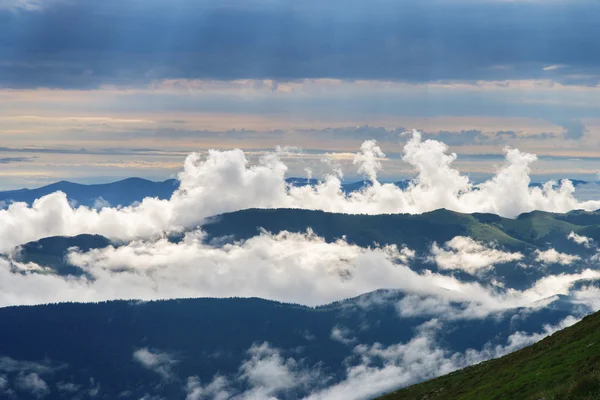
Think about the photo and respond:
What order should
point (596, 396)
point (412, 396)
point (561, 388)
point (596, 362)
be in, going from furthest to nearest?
point (412, 396) → point (596, 362) → point (561, 388) → point (596, 396)

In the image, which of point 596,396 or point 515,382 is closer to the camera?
point 596,396

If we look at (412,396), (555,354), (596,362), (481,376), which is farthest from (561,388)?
(412,396)

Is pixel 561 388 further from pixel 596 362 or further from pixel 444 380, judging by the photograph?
pixel 444 380

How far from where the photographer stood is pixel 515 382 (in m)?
117

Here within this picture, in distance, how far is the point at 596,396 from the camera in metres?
74.8

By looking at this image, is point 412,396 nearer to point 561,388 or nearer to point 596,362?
point 596,362

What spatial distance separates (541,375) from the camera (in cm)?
11300

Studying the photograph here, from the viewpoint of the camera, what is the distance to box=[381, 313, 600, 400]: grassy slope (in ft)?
280

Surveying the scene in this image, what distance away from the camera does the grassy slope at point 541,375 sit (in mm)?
85312

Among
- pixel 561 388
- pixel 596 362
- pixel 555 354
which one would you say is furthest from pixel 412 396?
pixel 561 388

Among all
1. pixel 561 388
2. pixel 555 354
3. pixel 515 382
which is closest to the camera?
pixel 561 388

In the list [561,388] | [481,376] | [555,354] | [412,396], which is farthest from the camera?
[412,396]

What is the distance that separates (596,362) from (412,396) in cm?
6816

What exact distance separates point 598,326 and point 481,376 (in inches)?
986
